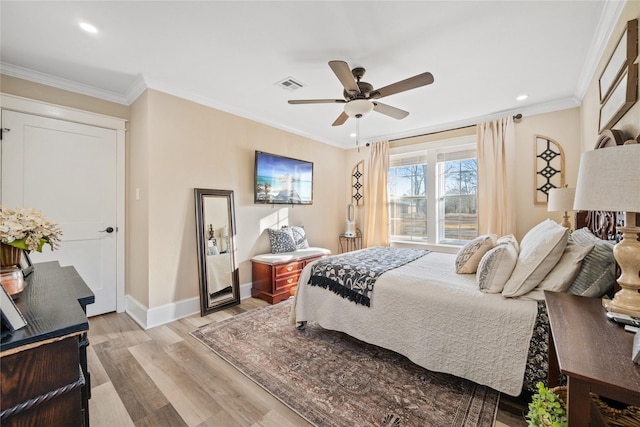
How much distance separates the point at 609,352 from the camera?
0.89 m

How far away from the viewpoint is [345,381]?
188cm

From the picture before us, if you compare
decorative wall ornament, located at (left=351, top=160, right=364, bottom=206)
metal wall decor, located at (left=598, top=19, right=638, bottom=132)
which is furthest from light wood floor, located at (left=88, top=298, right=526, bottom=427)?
decorative wall ornament, located at (left=351, top=160, right=364, bottom=206)

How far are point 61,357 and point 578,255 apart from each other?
8.05 ft

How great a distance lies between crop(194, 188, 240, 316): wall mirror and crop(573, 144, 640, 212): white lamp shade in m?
3.19

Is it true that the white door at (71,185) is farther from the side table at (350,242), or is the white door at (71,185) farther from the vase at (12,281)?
the side table at (350,242)

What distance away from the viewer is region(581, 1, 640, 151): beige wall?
1.56 meters

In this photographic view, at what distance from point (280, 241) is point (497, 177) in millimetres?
3162

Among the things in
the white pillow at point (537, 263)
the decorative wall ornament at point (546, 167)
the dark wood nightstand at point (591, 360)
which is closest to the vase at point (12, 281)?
the dark wood nightstand at point (591, 360)

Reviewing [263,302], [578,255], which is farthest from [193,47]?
[578,255]

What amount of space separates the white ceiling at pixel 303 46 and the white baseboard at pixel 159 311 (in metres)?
2.31

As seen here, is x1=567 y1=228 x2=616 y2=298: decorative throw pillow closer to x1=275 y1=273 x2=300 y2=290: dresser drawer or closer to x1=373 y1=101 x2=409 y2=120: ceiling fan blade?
x1=373 y1=101 x2=409 y2=120: ceiling fan blade

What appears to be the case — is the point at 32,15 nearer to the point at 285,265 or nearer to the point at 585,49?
the point at 285,265

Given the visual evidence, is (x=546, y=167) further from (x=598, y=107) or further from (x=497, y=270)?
(x=497, y=270)

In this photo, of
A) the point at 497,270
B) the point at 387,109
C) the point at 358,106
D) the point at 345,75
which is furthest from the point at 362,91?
the point at 497,270
